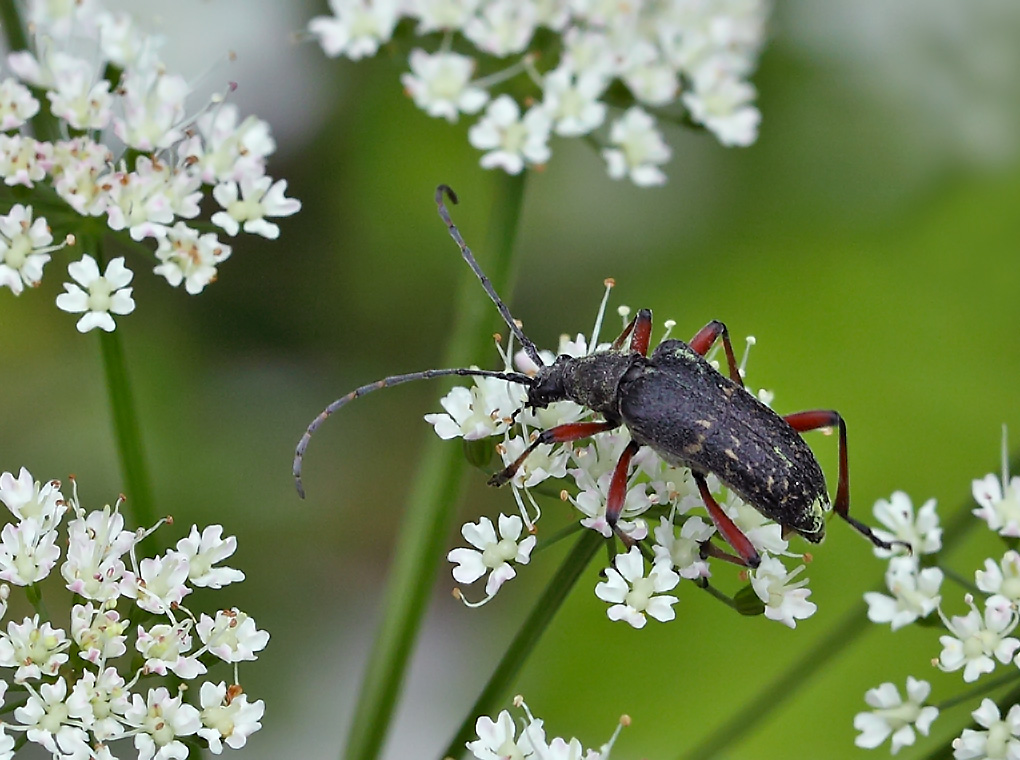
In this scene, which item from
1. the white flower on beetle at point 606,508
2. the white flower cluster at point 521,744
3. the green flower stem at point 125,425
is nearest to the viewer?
the white flower cluster at point 521,744

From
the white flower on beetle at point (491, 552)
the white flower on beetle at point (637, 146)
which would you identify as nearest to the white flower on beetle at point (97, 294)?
the white flower on beetle at point (491, 552)

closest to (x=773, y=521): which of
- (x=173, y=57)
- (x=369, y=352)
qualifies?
(x=369, y=352)

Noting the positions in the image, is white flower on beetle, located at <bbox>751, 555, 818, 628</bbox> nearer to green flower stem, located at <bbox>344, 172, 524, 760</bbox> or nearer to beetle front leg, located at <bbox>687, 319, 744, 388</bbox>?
beetle front leg, located at <bbox>687, 319, 744, 388</bbox>

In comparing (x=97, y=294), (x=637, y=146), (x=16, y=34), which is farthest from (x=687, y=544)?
Answer: (x=16, y=34)

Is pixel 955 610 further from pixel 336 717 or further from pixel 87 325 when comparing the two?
pixel 87 325

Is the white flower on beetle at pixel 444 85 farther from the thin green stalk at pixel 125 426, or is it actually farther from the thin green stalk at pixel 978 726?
the thin green stalk at pixel 978 726

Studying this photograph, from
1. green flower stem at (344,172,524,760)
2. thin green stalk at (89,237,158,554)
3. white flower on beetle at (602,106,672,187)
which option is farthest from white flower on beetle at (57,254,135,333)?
white flower on beetle at (602,106,672,187)

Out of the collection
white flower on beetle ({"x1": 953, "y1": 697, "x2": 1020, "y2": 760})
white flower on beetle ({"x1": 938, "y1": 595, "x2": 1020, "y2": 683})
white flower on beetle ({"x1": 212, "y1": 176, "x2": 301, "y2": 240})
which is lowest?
white flower on beetle ({"x1": 953, "y1": 697, "x2": 1020, "y2": 760})
